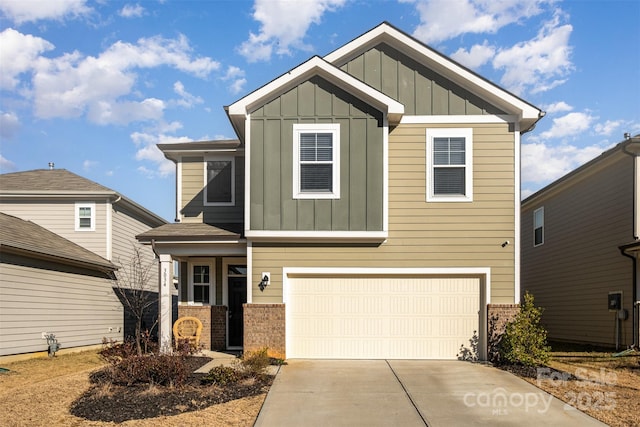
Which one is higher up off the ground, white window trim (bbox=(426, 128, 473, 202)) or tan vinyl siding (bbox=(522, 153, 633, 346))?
white window trim (bbox=(426, 128, 473, 202))

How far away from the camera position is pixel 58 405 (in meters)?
9.05

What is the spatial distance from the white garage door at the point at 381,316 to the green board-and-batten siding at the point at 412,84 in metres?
3.78

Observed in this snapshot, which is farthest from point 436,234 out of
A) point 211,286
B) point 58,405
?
point 58,405

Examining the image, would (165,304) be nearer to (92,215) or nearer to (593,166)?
(92,215)

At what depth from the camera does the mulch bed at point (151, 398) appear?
8539 millimetres

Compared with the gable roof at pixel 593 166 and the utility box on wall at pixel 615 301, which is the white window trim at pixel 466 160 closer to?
the gable roof at pixel 593 166

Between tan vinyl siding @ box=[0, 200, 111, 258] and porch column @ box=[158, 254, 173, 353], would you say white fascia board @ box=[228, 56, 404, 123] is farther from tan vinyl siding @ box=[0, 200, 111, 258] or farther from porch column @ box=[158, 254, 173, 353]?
tan vinyl siding @ box=[0, 200, 111, 258]

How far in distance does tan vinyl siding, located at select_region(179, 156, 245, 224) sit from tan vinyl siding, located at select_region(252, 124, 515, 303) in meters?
2.54

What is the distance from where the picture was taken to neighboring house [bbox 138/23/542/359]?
13.0 meters

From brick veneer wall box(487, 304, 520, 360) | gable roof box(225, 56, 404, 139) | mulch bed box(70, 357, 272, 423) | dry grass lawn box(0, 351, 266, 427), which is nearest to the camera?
dry grass lawn box(0, 351, 266, 427)

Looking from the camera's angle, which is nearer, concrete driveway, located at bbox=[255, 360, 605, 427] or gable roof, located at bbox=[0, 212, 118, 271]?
concrete driveway, located at bbox=[255, 360, 605, 427]

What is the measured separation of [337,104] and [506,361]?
646 cm

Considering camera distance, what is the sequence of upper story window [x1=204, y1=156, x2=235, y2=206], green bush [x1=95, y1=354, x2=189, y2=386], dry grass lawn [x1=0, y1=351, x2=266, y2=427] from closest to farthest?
dry grass lawn [x1=0, y1=351, x2=266, y2=427], green bush [x1=95, y1=354, x2=189, y2=386], upper story window [x1=204, y1=156, x2=235, y2=206]

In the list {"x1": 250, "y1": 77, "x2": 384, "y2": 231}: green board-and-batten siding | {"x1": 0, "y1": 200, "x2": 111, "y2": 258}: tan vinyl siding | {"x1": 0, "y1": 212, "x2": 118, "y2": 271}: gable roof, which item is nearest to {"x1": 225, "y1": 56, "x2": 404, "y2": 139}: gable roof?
{"x1": 250, "y1": 77, "x2": 384, "y2": 231}: green board-and-batten siding
